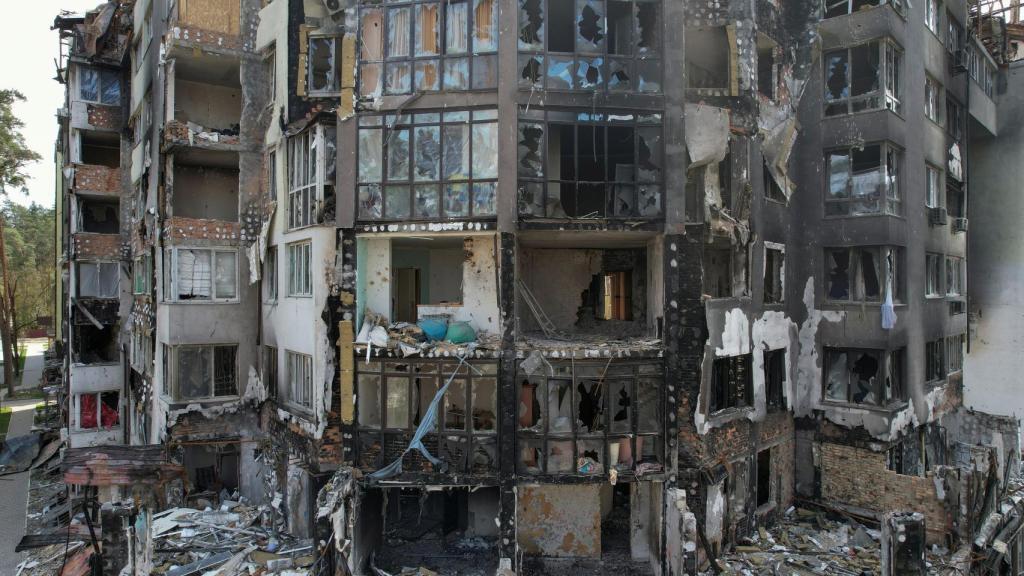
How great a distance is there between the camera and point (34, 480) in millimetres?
22000

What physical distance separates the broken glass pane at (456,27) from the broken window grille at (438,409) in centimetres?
737

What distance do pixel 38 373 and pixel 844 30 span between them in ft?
177

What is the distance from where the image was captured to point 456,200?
14047 millimetres

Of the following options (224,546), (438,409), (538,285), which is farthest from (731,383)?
(224,546)

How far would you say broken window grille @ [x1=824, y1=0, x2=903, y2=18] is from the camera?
17.3m

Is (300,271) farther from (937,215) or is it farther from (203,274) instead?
(937,215)

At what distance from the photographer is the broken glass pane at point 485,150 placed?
13898 mm

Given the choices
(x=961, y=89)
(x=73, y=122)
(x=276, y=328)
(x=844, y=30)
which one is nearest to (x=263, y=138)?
(x=276, y=328)

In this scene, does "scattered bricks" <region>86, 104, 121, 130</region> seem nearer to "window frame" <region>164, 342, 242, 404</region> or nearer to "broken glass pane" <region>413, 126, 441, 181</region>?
"window frame" <region>164, 342, 242, 404</region>

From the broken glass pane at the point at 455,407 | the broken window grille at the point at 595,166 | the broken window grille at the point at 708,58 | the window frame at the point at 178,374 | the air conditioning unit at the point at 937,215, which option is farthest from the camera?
the air conditioning unit at the point at 937,215

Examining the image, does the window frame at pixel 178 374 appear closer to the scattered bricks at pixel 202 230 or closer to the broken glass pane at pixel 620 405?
the scattered bricks at pixel 202 230

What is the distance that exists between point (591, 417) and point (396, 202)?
689 centimetres

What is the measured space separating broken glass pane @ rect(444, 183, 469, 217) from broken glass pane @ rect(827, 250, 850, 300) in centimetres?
1108

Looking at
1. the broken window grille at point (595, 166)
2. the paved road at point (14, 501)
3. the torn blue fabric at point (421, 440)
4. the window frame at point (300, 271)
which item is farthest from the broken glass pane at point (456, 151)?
the paved road at point (14, 501)
